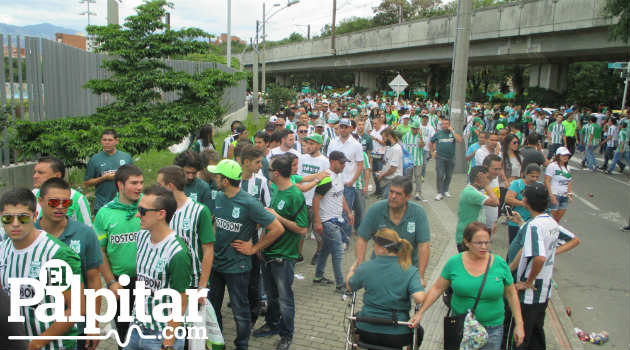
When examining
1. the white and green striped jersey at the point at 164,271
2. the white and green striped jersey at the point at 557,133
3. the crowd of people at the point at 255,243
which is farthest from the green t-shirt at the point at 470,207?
the white and green striped jersey at the point at 557,133

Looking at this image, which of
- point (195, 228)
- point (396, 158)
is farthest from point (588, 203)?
point (195, 228)

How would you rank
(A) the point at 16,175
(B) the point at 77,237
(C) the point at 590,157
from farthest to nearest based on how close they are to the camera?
(C) the point at 590,157 → (A) the point at 16,175 → (B) the point at 77,237

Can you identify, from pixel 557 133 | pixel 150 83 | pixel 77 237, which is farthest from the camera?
pixel 557 133

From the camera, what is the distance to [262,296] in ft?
19.9

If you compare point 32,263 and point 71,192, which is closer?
point 32,263

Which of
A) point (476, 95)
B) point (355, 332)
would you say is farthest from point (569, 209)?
point (476, 95)

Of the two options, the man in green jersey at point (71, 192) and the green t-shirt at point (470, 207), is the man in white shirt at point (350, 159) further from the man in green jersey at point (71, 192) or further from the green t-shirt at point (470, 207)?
the man in green jersey at point (71, 192)

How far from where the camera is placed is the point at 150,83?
11.2 m

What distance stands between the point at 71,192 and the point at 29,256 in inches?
52.1

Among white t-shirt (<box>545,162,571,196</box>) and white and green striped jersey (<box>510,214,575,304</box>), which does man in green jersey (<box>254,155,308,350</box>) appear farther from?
white t-shirt (<box>545,162,571,196</box>)

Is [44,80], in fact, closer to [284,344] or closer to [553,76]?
[284,344]

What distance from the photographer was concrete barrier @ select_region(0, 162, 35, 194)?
846 cm

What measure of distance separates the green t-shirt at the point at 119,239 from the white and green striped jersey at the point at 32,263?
845 millimetres

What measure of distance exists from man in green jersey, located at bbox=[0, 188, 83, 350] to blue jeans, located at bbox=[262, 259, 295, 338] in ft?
6.87
